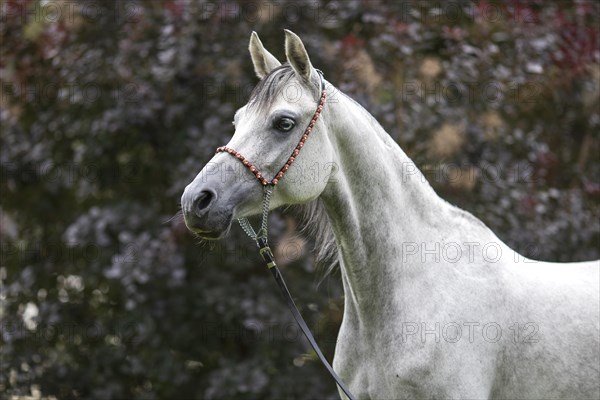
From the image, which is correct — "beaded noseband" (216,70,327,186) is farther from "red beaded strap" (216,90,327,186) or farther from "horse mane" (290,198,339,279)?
"horse mane" (290,198,339,279)

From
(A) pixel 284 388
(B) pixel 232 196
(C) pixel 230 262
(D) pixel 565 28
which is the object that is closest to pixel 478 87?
(D) pixel 565 28

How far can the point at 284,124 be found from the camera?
2676 millimetres

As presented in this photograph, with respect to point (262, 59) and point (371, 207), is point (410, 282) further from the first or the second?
point (262, 59)

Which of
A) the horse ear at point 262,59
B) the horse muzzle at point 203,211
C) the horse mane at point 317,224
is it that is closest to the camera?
the horse muzzle at point 203,211

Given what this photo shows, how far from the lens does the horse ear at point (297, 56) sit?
2646mm

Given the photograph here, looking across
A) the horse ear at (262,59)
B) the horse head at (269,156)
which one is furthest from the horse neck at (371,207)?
the horse ear at (262,59)

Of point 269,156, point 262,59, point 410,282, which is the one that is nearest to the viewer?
point 269,156

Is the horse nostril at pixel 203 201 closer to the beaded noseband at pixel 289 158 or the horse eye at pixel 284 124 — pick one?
the beaded noseband at pixel 289 158

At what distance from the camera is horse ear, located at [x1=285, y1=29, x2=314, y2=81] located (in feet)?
8.68

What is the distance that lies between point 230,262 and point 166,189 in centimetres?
75

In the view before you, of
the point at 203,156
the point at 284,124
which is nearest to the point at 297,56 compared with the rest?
the point at 284,124

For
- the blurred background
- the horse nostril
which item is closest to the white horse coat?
the horse nostril

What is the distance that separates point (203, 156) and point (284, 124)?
2446 millimetres

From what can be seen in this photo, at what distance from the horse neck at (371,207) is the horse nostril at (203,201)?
19.8 inches
